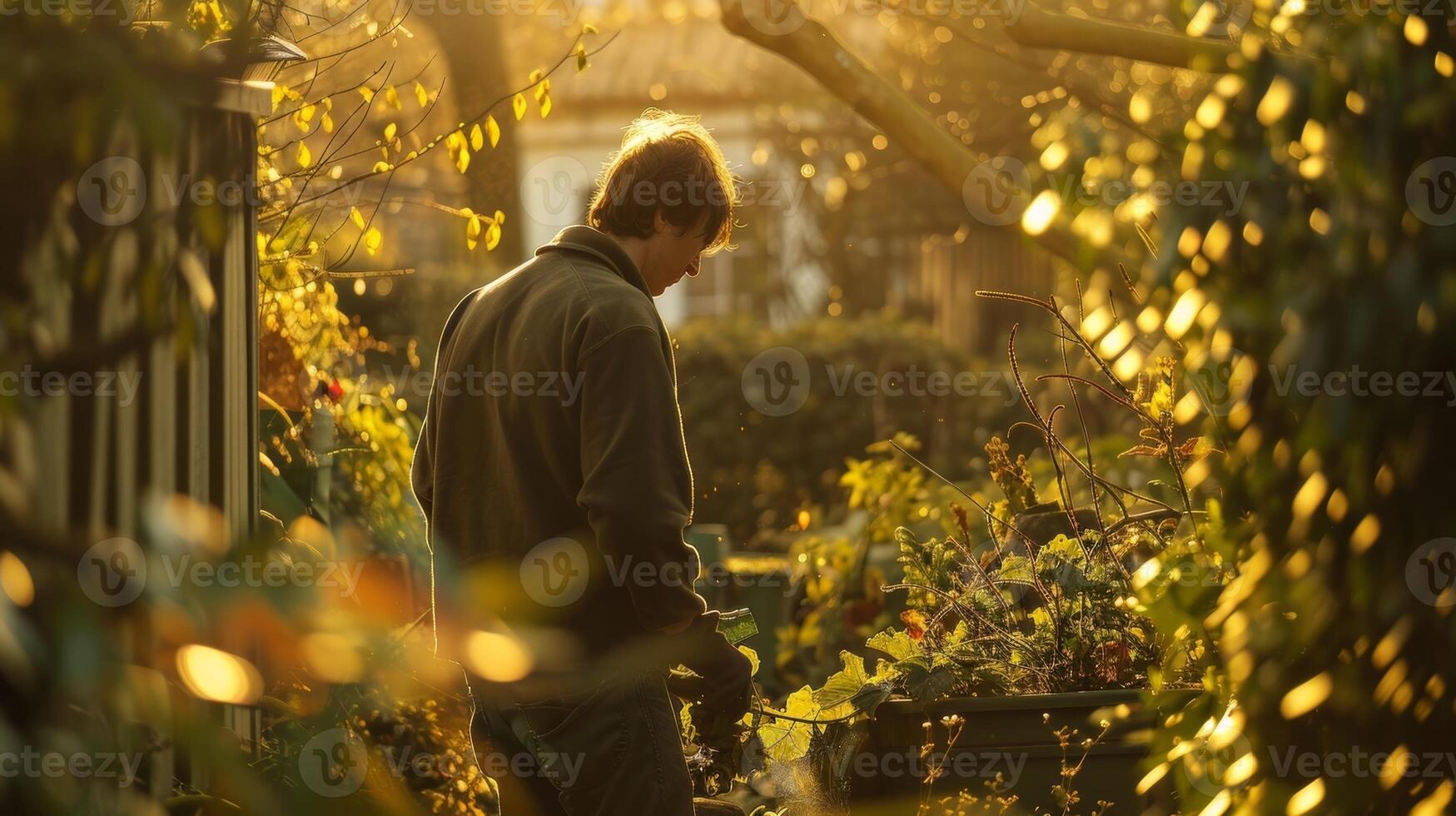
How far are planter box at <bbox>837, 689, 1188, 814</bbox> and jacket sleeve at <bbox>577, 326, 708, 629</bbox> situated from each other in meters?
0.91

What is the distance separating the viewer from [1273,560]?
2096 millimetres

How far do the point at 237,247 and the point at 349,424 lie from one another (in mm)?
3180

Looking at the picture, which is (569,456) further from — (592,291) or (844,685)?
(844,685)

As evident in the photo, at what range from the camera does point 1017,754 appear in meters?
3.43

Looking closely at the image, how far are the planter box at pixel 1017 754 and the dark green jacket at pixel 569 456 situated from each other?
0.89 metres

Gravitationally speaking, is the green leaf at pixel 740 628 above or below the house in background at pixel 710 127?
below

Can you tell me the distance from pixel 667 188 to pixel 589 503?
75cm

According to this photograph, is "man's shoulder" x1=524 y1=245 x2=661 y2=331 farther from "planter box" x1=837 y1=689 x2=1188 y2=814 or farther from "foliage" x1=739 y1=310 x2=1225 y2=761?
"planter box" x1=837 y1=689 x2=1188 y2=814

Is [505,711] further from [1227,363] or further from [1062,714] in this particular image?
[1227,363]

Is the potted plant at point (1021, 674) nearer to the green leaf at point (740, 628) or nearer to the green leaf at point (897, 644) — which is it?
the green leaf at point (897, 644)

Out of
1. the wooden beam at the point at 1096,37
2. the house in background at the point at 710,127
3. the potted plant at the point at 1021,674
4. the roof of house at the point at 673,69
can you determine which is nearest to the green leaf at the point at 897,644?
the potted plant at the point at 1021,674

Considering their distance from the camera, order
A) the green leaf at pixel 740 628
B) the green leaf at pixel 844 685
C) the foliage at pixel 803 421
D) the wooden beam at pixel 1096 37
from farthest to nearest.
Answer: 1. the foliage at pixel 803 421
2. the wooden beam at pixel 1096 37
3. the green leaf at pixel 740 628
4. the green leaf at pixel 844 685

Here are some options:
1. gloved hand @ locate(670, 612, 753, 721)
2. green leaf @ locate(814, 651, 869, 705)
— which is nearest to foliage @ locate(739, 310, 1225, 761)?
green leaf @ locate(814, 651, 869, 705)

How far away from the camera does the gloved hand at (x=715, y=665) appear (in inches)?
116
